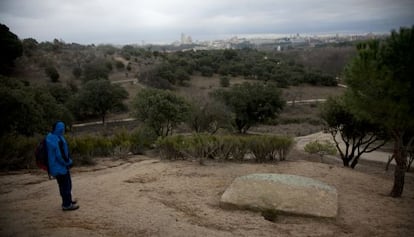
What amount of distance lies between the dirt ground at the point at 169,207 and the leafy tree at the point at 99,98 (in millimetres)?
23591

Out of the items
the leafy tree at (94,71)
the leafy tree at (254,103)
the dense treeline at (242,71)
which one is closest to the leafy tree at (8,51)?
the leafy tree at (94,71)

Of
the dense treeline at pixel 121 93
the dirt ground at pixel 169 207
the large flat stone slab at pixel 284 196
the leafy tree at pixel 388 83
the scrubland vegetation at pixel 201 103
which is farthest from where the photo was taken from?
the dense treeline at pixel 121 93

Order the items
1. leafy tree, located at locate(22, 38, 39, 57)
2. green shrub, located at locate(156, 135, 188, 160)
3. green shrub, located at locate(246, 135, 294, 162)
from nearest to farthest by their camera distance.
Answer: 1. green shrub, located at locate(246, 135, 294, 162)
2. green shrub, located at locate(156, 135, 188, 160)
3. leafy tree, located at locate(22, 38, 39, 57)

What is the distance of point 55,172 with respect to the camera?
596 cm

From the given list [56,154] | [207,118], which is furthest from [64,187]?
[207,118]

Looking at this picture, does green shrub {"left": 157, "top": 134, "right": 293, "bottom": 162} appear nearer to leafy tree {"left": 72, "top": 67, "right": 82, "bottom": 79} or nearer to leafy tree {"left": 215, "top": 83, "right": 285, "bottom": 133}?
A: leafy tree {"left": 215, "top": 83, "right": 285, "bottom": 133}

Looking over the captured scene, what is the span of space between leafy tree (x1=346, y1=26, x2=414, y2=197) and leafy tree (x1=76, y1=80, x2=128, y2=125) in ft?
90.7

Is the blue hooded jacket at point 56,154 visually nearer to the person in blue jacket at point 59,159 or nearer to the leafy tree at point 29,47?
the person in blue jacket at point 59,159

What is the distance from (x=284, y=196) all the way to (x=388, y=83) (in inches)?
145

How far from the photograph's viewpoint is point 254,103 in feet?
88.6

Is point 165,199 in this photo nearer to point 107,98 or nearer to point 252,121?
point 252,121

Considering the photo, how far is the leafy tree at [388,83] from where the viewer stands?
24.2 ft

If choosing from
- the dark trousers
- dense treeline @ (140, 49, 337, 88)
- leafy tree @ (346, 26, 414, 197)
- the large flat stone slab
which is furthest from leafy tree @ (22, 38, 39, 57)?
leafy tree @ (346, 26, 414, 197)

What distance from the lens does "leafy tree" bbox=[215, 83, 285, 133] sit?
88.3 feet
